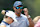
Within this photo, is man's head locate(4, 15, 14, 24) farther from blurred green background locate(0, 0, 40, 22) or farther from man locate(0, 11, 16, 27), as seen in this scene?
blurred green background locate(0, 0, 40, 22)

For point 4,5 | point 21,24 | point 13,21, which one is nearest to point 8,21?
point 13,21

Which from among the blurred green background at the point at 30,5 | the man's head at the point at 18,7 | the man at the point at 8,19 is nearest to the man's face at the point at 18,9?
the man's head at the point at 18,7

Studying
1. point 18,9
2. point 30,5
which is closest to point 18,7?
point 18,9

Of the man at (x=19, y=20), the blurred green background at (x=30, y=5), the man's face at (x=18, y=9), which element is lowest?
the blurred green background at (x=30, y=5)

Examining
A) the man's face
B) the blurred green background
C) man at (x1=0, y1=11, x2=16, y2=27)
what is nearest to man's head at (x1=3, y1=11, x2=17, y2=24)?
man at (x1=0, y1=11, x2=16, y2=27)

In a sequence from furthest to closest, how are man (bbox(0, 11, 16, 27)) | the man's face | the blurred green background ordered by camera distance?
the blurred green background
the man's face
man (bbox(0, 11, 16, 27))

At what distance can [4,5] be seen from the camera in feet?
21.0

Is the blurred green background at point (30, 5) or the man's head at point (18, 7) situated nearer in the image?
the man's head at point (18, 7)

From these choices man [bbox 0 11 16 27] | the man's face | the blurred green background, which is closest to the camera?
man [bbox 0 11 16 27]

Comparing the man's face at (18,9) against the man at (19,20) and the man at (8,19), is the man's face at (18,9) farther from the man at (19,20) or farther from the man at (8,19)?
the man at (8,19)

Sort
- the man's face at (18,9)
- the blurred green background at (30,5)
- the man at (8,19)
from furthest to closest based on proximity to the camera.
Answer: the blurred green background at (30,5), the man's face at (18,9), the man at (8,19)

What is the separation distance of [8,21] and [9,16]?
11cm

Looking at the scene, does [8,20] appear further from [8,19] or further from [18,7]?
[18,7]

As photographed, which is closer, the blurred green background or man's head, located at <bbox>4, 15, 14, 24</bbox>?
man's head, located at <bbox>4, 15, 14, 24</bbox>
